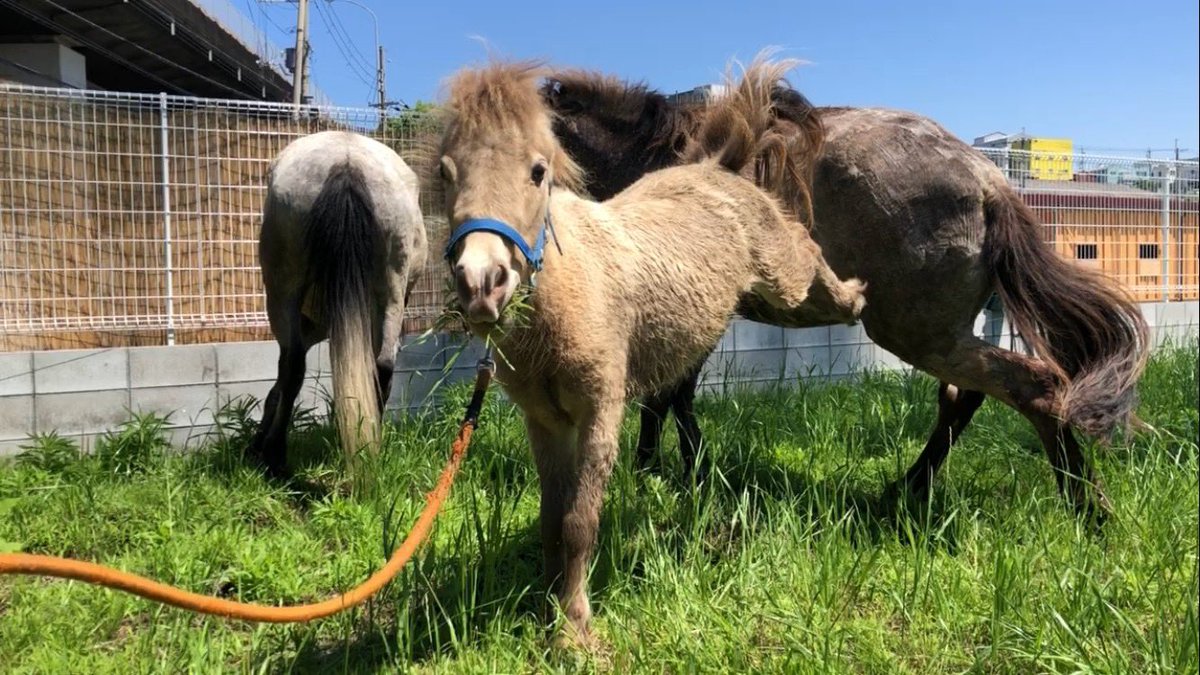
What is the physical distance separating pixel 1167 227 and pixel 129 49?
15268 mm

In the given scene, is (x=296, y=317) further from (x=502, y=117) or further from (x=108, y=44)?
(x=108, y=44)

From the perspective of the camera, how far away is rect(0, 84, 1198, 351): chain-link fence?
564 centimetres

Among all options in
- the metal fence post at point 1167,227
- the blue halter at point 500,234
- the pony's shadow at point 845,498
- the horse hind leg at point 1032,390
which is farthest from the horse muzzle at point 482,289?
the metal fence post at point 1167,227

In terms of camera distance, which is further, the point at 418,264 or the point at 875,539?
the point at 418,264

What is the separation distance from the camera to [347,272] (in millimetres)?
4301

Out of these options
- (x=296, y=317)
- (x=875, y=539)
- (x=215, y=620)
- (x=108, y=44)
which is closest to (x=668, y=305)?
(x=875, y=539)

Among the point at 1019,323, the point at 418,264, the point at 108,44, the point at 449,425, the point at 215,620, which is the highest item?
the point at 108,44

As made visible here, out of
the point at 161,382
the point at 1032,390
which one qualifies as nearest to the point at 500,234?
the point at 1032,390

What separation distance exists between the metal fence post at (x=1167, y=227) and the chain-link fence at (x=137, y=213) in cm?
497

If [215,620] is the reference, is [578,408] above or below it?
above

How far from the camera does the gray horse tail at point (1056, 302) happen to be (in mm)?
A: 3709

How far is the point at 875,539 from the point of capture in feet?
10.8

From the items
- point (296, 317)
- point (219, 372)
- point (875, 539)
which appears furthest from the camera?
point (219, 372)

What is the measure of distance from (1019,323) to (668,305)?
1.94 metres
